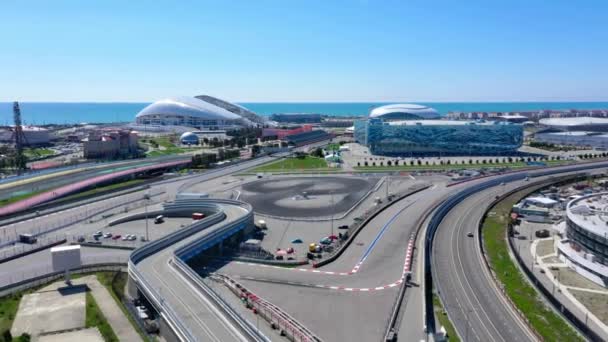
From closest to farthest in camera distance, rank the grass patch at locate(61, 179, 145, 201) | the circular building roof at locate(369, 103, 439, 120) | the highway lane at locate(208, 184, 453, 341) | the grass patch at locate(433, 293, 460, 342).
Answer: the highway lane at locate(208, 184, 453, 341)
the grass patch at locate(433, 293, 460, 342)
the grass patch at locate(61, 179, 145, 201)
the circular building roof at locate(369, 103, 439, 120)

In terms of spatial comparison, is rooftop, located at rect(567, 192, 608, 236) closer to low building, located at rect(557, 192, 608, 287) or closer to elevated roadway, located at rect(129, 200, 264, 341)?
low building, located at rect(557, 192, 608, 287)

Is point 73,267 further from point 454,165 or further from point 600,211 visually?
point 454,165

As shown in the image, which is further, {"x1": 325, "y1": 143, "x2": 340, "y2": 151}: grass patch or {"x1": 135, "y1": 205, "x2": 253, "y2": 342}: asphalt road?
{"x1": 325, "y1": 143, "x2": 340, "y2": 151}: grass patch

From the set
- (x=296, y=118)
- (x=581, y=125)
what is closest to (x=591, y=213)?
(x=581, y=125)

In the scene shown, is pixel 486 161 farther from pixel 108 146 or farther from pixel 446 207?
pixel 108 146

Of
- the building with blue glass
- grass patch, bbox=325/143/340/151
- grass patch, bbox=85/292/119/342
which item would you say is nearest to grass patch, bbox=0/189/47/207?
grass patch, bbox=85/292/119/342

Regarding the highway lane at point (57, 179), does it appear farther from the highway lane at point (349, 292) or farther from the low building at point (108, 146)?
the highway lane at point (349, 292)
